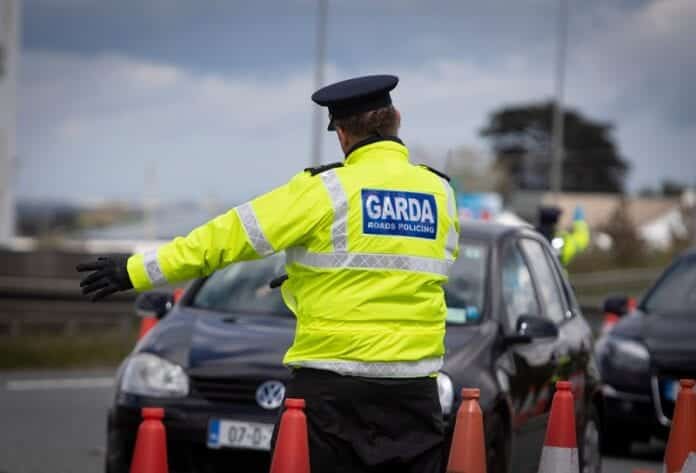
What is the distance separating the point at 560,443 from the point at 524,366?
186 centimetres

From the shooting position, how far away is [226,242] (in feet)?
18.2

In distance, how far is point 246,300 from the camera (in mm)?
10062

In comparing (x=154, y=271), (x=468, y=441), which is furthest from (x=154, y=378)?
(x=154, y=271)

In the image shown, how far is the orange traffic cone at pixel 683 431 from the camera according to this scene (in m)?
7.86

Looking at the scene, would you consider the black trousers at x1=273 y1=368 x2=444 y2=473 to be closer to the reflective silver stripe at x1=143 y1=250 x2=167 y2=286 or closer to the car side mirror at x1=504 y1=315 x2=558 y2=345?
the reflective silver stripe at x1=143 y1=250 x2=167 y2=286

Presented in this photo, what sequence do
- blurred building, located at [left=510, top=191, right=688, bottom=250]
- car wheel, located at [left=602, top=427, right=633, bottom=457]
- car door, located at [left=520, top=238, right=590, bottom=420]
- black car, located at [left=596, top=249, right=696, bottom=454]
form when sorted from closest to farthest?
car door, located at [left=520, top=238, right=590, bottom=420]
black car, located at [left=596, top=249, right=696, bottom=454]
car wheel, located at [left=602, top=427, right=633, bottom=457]
blurred building, located at [left=510, top=191, right=688, bottom=250]

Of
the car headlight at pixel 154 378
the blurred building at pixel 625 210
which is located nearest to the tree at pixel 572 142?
the blurred building at pixel 625 210

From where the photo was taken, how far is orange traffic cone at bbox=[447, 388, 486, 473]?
6.72m

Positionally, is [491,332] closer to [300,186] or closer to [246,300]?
[246,300]

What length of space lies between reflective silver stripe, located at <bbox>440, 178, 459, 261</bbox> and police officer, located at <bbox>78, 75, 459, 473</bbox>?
0.19 feet

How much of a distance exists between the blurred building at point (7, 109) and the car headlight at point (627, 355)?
4133cm

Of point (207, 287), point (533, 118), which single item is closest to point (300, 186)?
point (207, 287)

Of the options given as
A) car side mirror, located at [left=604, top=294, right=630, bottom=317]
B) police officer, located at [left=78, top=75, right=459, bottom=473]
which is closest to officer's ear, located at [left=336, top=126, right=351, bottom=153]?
police officer, located at [left=78, top=75, right=459, bottom=473]

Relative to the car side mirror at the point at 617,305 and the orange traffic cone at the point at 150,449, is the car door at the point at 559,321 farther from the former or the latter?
the orange traffic cone at the point at 150,449
